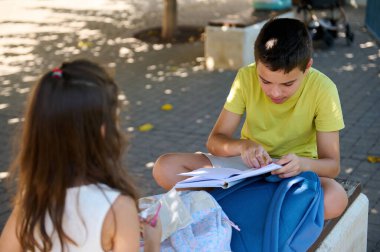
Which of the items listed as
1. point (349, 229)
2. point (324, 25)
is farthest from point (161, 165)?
point (324, 25)

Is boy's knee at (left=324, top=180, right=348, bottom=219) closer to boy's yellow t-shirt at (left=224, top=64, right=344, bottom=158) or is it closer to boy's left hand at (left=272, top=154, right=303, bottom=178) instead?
boy's left hand at (left=272, top=154, right=303, bottom=178)

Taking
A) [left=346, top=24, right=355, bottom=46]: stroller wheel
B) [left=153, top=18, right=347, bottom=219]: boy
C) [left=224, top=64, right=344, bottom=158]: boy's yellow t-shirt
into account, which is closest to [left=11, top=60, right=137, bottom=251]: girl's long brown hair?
[left=153, top=18, right=347, bottom=219]: boy

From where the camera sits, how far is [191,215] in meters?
2.68

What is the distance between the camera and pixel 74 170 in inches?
80.2

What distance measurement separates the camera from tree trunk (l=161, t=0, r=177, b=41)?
31.9ft

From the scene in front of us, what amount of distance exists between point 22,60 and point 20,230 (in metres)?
7.12

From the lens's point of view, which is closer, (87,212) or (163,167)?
(87,212)

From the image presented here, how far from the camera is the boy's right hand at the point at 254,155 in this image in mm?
3051

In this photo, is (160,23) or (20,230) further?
(160,23)

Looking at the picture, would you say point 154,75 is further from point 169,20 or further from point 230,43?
point 169,20

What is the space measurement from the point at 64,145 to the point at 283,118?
5.32 ft

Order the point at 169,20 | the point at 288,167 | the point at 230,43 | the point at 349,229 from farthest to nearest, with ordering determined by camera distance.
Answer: the point at 169,20, the point at 230,43, the point at 349,229, the point at 288,167

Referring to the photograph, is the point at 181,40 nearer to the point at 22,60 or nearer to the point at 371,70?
the point at 22,60

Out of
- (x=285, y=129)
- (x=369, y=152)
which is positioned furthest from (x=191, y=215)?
(x=369, y=152)
